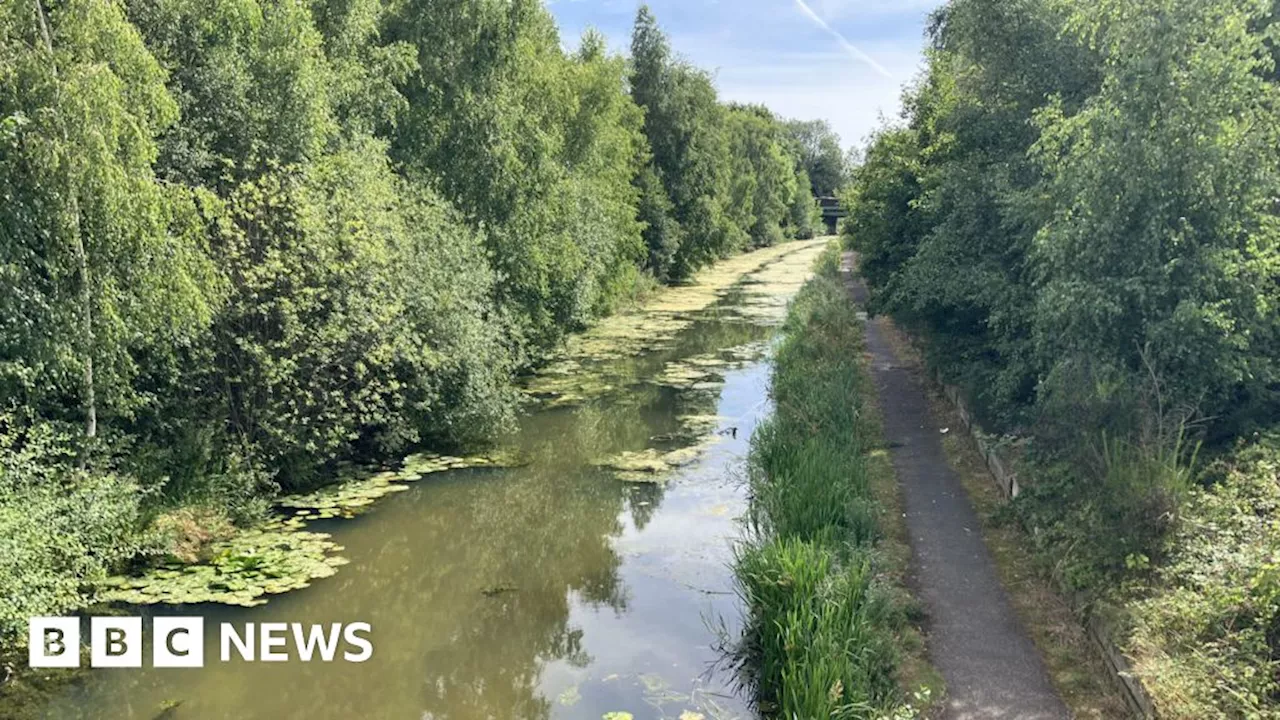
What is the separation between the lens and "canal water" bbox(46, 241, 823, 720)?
291 inches

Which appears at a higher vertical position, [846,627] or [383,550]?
[846,627]

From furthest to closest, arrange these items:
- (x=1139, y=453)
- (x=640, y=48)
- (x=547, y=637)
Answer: (x=640, y=48) → (x=547, y=637) → (x=1139, y=453)

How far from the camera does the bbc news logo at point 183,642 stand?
757cm

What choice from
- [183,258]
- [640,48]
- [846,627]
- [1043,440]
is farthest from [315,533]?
[640,48]

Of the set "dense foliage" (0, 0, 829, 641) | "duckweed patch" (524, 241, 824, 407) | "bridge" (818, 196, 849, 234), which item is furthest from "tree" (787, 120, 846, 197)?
"dense foliage" (0, 0, 829, 641)

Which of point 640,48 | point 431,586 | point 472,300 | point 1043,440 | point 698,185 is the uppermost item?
point 640,48

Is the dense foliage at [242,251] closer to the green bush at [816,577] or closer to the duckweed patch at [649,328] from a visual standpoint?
the duckweed patch at [649,328]

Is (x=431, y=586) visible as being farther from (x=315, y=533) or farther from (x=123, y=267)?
(x=123, y=267)

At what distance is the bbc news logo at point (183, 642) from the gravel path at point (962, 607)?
5.39m

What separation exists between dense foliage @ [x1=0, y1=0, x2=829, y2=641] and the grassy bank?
5.30 metres

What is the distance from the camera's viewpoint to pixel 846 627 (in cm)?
691

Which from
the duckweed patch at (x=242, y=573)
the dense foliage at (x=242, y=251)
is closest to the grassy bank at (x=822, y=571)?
the duckweed patch at (x=242, y=573)

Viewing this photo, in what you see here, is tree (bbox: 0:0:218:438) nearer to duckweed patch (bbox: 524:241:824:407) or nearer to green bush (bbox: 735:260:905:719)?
green bush (bbox: 735:260:905:719)

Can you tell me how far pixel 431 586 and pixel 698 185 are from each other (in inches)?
1405
